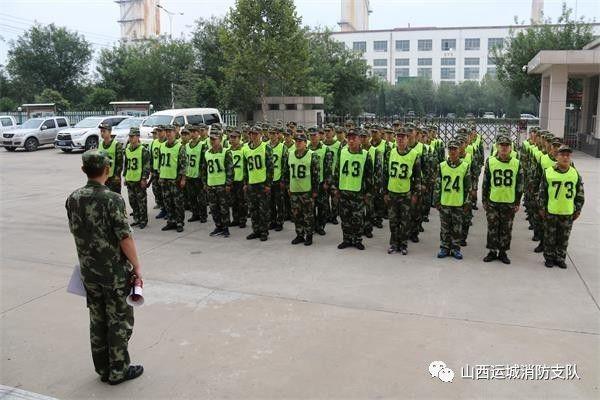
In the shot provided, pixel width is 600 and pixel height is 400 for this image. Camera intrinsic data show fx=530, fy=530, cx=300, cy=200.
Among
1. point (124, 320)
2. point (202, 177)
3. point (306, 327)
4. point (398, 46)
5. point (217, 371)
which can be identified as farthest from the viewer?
point (398, 46)

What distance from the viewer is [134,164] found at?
955cm

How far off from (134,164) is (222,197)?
1.84 meters

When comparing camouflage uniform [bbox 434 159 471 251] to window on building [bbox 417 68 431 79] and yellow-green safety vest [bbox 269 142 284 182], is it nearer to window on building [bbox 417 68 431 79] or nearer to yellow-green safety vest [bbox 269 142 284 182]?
yellow-green safety vest [bbox 269 142 284 182]

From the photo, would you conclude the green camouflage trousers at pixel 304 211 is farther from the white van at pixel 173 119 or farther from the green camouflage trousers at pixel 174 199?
the white van at pixel 173 119

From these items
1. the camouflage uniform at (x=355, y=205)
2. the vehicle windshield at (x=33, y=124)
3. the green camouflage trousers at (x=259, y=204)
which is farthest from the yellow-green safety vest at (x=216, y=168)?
the vehicle windshield at (x=33, y=124)

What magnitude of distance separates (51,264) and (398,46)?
82.1m

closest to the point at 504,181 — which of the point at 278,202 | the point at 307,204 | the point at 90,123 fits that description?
the point at 307,204

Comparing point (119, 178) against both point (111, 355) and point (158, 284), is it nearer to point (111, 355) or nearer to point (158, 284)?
point (158, 284)

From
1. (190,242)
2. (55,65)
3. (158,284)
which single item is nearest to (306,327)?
(158,284)

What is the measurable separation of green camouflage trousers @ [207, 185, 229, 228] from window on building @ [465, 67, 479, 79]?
7956 centimetres

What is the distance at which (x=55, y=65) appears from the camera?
4316 centimetres

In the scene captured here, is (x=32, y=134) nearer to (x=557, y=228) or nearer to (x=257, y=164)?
(x=257, y=164)

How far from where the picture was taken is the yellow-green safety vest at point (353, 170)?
8039mm

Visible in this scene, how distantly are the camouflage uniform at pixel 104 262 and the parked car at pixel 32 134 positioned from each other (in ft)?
81.9
